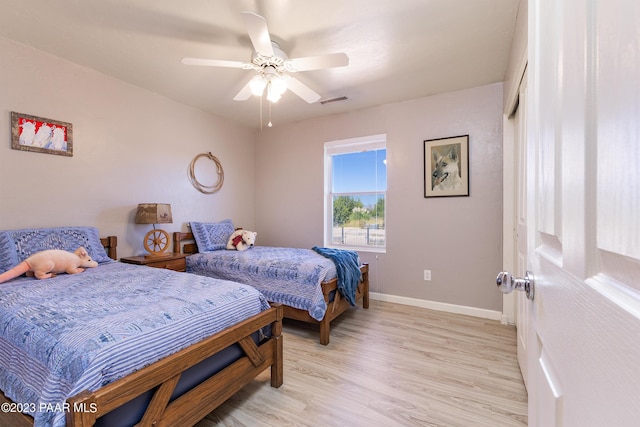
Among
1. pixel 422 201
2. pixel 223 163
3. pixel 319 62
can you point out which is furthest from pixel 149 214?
pixel 422 201

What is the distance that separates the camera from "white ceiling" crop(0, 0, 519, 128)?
193 centimetres

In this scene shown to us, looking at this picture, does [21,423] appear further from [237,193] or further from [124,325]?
[237,193]

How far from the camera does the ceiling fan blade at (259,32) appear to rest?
1.65 metres

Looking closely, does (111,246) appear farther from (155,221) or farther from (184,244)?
(184,244)

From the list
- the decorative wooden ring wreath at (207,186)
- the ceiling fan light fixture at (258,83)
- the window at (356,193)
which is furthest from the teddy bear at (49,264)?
the window at (356,193)

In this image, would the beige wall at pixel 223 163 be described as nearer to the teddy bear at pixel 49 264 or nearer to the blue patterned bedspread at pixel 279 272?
the teddy bear at pixel 49 264

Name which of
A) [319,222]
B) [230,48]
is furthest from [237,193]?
[230,48]

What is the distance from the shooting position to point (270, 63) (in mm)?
2199

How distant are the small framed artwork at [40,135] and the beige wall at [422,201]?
2.54m

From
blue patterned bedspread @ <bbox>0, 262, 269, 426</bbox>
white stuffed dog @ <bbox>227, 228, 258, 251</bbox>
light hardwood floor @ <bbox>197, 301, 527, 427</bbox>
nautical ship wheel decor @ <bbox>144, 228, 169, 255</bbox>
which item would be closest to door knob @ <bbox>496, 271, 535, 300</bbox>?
light hardwood floor @ <bbox>197, 301, 527, 427</bbox>

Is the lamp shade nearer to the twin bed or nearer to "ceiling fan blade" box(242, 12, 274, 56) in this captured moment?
the twin bed

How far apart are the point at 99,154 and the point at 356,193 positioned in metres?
2.98

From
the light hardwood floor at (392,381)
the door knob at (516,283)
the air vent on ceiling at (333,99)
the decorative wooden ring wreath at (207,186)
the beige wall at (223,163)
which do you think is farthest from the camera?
the decorative wooden ring wreath at (207,186)

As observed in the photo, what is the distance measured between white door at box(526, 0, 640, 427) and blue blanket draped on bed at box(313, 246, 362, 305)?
2166 millimetres
